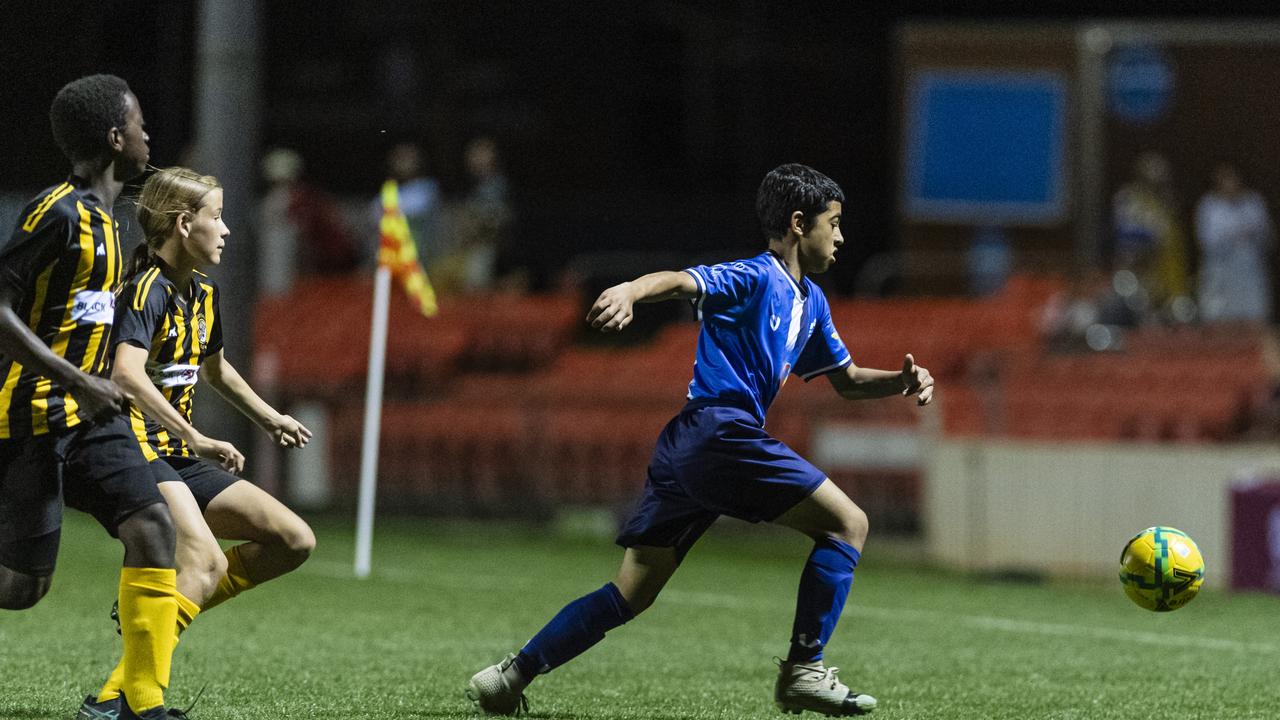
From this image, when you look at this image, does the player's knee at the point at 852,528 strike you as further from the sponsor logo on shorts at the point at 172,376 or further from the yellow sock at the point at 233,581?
the sponsor logo on shorts at the point at 172,376

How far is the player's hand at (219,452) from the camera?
20.9ft

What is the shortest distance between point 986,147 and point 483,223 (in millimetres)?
5601

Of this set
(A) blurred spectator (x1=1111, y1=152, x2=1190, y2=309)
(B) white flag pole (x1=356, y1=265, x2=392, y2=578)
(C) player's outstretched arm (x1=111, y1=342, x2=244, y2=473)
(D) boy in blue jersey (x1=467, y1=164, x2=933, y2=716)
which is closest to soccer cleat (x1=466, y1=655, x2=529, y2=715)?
(D) boy in blue jersey (x1=467, y1=164, x2=933, y2=716)

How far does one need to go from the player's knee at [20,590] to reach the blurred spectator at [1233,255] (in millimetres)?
13626

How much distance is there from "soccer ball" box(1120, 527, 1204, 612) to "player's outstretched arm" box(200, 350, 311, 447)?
317 cm

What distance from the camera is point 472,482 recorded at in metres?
17.4

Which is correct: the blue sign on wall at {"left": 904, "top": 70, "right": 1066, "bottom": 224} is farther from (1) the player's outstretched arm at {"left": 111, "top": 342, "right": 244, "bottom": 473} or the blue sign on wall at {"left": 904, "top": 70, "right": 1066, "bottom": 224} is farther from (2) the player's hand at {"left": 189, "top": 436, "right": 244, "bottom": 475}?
(1) the player's outstretched arm at {"left": 111, "top": 342, "right": 244, "bottom": 473}

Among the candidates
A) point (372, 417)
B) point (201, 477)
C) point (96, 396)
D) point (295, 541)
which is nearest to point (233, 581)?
point (295, 541)

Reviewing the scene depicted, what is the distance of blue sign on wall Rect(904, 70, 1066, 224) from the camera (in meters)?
21.0

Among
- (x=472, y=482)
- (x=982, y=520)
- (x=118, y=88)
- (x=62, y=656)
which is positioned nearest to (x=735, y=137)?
(x=472, y=482)

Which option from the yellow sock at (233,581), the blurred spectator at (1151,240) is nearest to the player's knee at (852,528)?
the yellow sock at (233,581)

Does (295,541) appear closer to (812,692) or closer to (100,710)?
(100,710)

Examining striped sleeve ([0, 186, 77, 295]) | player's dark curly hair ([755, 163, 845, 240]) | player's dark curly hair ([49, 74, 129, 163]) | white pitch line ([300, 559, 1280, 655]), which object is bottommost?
white pitch line ([300, 559, 1280, 655])

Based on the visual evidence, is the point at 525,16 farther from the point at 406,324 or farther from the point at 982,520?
the point at 982,520
